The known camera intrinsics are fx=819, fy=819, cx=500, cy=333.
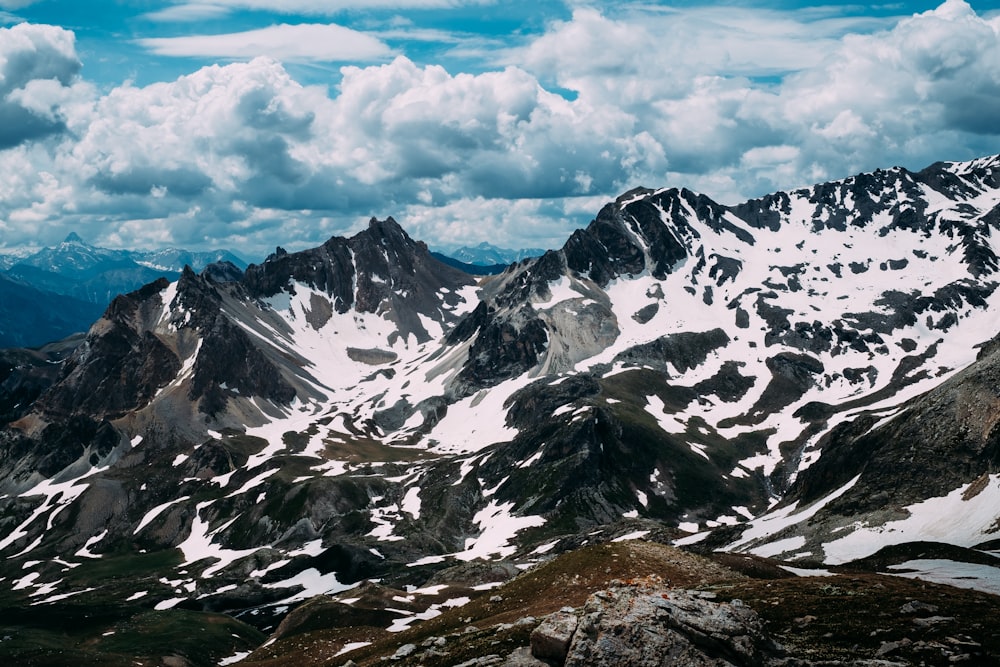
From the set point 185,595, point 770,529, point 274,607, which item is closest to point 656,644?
point 770,529

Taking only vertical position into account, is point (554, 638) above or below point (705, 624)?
below

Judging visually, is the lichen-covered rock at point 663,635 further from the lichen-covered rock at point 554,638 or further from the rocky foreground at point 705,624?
the lichen-covered rock at point 554,638

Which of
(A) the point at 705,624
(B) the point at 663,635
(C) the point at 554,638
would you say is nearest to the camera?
(B) the point at 663,635

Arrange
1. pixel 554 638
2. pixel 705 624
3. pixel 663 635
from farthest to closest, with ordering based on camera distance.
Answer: pixel 554 638 → pixel 705 624 → pixel 663 635

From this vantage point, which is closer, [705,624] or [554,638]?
[705,624]

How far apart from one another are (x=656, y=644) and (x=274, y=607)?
160285mm

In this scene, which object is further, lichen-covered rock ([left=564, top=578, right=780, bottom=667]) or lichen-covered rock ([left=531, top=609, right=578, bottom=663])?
lichen-covered rock ([left=531, top=609, right=578, bottom=663])

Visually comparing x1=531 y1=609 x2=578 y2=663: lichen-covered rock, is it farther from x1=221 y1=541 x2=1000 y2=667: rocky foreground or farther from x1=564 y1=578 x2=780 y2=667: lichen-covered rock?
x1=564 y1=578 x2=780 y2=667: lichen-covered rock

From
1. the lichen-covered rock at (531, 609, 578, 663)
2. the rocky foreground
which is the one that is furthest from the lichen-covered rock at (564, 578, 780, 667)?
the lichen-covered rock at (531, 609, 578, 663)

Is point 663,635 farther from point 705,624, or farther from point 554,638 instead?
point 554,638

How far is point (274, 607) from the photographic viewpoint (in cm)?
17538

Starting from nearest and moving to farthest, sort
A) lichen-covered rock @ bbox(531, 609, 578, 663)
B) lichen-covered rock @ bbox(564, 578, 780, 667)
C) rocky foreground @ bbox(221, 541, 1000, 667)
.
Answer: lichen-covered rock @ bbox(564, 578, 780, 667), rocky foreground @ bbox(221, 541, 1000, 667), lichen-covered rock @ bbox(531, 609, 578, 663)

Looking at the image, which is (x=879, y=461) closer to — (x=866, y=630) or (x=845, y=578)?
(x=845, y=578)

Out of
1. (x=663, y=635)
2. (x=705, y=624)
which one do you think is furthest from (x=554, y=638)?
(x=705, y=624)
